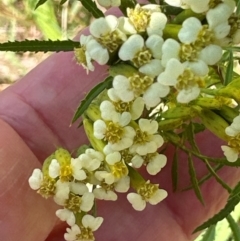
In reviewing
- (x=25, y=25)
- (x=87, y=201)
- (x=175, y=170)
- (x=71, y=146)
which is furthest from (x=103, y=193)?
(x=25, y=25)

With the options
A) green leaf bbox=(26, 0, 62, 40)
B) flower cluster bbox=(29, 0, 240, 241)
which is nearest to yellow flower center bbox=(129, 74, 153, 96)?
flower cluster bbox=(29, 0, 240, 241)

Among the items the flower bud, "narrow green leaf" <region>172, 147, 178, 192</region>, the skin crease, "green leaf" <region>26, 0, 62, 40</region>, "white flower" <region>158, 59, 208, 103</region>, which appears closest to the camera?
"white flower" <region>158, 59, 208, 103</region>

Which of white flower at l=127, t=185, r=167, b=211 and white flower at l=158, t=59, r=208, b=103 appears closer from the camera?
white flower at l=158, t=59, r=208, b=103

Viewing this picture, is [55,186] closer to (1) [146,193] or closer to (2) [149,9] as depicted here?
(1) [146,193]

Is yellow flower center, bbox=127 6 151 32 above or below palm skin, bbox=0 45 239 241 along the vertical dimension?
above

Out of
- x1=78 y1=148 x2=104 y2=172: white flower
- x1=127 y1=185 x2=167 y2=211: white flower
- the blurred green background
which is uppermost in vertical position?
x1=78 y1=148 x2=104 y2=172: white flower

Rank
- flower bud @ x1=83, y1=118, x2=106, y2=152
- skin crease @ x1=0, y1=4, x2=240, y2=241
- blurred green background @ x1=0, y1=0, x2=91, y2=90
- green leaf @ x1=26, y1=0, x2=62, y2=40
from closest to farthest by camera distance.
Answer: flower bud @ x1=83, y1=118, x2=106, y2=152 → skin crease @ x1=0, y1=4, x2=240, y2=241 → green leaf @ x1=26, y1=0, x2=62, y2=40 → blurred green background @ x1=0, y1=0, x2=91, y2=90

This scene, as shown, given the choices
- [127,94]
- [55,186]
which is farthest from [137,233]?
[127,94]

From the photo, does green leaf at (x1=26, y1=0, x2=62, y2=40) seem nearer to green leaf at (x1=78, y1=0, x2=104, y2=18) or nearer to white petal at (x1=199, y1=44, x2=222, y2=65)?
green leaf at (x1=78, y1=0, x2=104, y2=18)

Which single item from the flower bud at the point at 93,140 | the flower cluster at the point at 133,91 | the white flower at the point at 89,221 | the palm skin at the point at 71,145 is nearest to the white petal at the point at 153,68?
the flower cluster at the point at 133,91
